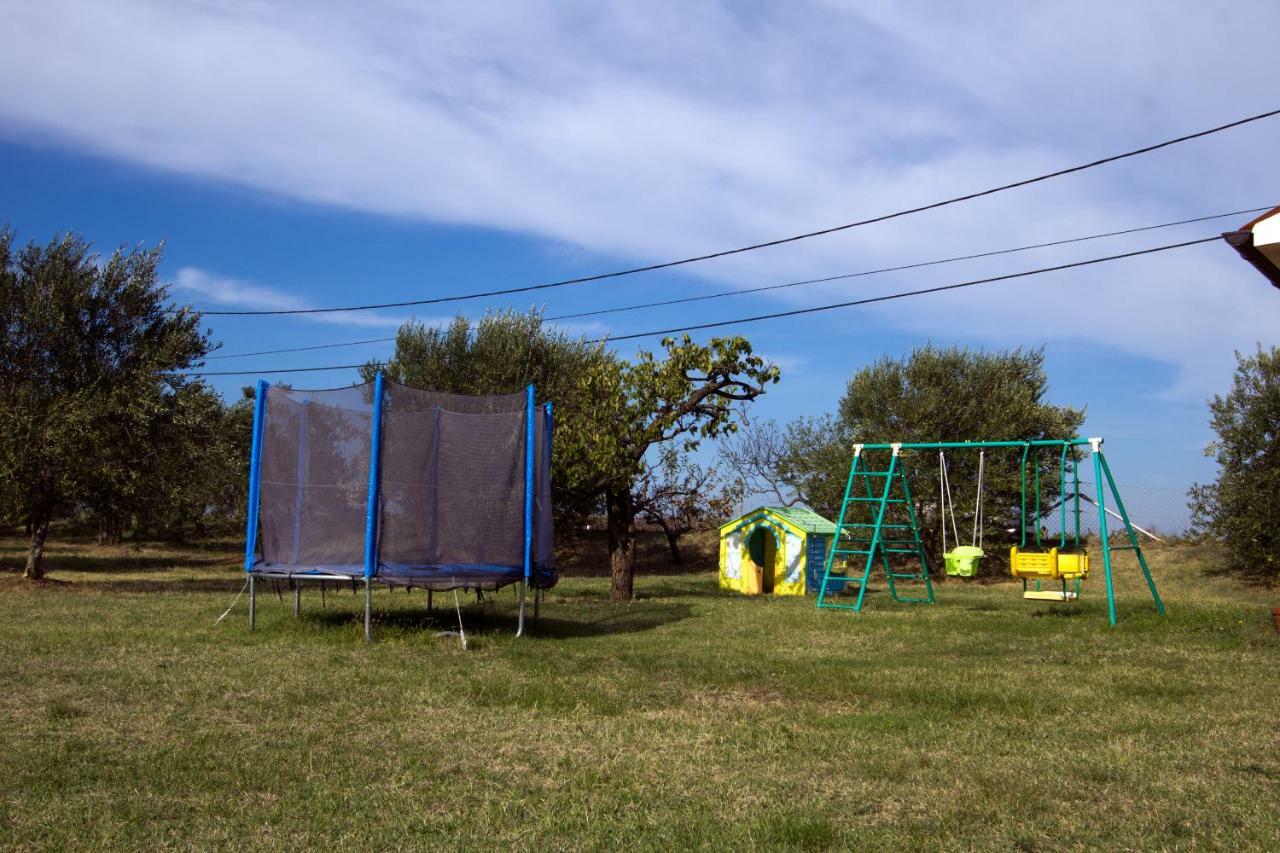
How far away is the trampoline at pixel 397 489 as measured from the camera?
1091cm

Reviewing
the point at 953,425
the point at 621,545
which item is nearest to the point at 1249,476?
the point at 953,425

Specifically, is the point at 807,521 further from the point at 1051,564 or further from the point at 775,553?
the point at 1051,564

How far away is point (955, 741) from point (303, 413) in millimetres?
8090

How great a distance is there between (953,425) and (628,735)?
22.4 meters

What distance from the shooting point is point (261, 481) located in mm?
12055

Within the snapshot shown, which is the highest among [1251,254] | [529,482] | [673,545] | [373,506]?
[1251,254]

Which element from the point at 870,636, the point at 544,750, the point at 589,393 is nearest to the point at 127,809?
the point at 544,750

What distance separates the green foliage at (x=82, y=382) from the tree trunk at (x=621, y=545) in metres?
8.28

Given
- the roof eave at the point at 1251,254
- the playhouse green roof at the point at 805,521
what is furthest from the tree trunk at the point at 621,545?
the roof eave at the point at 1251,254

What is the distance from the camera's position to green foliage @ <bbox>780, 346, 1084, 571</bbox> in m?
26.4

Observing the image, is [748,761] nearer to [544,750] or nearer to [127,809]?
[544,750]

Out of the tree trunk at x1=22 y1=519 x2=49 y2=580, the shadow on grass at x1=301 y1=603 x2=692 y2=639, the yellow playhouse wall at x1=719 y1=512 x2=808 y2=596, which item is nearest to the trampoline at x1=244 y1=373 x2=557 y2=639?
the shadow on grass at x1=301 y1=603 x2=692 y2=639

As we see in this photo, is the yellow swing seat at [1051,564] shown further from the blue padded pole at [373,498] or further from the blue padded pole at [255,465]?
the blue padded pole at [255,465]

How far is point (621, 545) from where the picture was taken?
17.7 m
